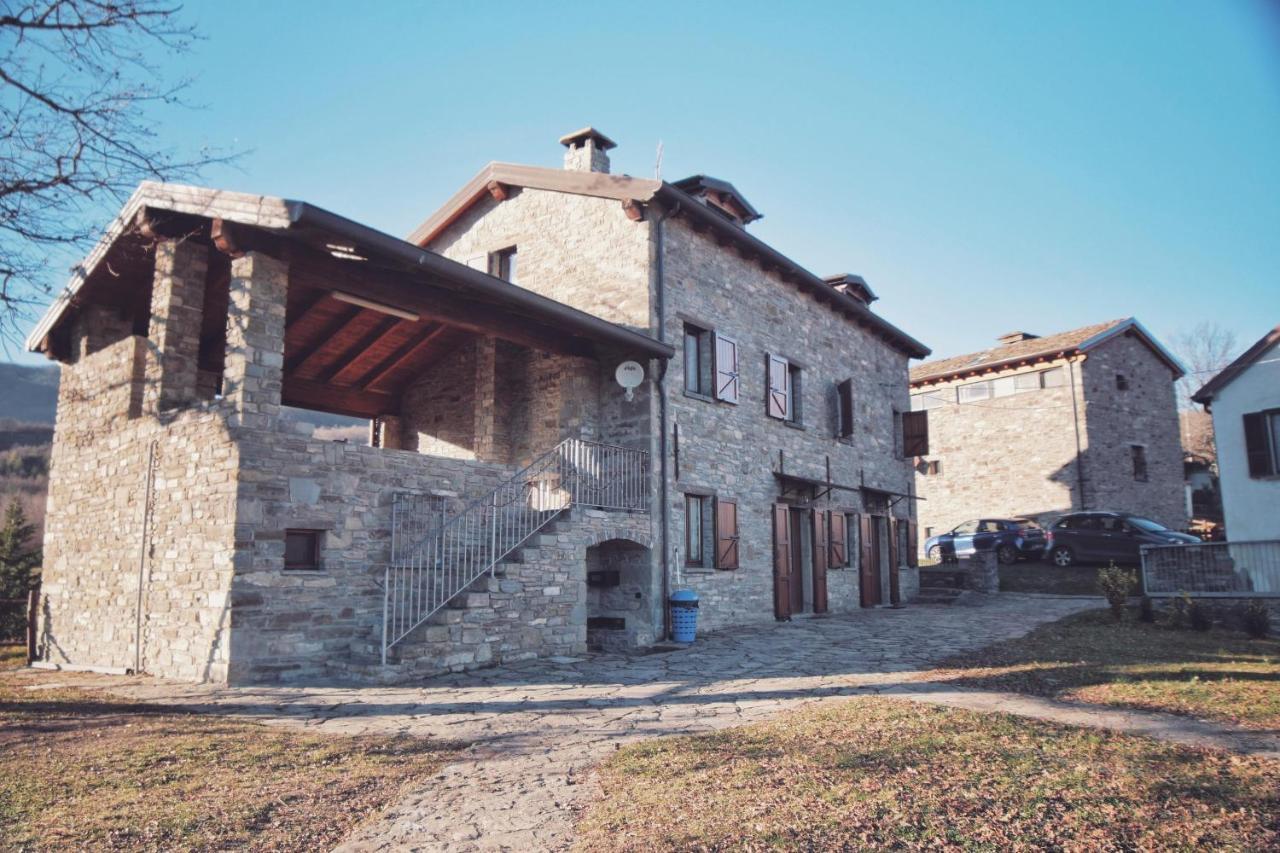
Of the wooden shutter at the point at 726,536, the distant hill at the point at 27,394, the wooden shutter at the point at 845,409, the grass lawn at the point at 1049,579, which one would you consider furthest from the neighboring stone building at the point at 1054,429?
the distant hill at the point at 27,394

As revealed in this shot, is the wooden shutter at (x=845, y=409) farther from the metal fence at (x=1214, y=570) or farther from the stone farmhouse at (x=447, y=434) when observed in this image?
the metal fence at (x=1214, y=570)

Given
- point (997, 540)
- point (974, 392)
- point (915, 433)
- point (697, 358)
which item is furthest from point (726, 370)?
point (974, 392)

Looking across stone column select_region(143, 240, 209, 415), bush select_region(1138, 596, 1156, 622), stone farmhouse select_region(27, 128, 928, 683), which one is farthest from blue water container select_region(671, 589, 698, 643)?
bush select_region(1138, 596, 1156, 622)

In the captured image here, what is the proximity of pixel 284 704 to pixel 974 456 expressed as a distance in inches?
952

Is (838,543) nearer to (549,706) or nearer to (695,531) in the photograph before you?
(695,531)

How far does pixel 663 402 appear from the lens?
41.2 feet

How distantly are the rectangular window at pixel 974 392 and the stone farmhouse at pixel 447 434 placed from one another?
10630 mm

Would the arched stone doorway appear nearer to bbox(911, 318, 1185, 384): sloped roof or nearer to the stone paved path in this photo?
the stone paved path

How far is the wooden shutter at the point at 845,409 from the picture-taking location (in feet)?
58.0

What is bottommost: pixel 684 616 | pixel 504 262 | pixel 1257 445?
pixel 684 616

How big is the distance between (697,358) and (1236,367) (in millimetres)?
10644

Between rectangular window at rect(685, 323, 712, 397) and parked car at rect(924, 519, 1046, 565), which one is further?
parked car at rect(924, 519, 1046, 565)

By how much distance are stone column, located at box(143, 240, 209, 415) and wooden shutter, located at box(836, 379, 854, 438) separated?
40.0ft

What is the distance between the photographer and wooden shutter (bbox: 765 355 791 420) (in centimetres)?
1527
